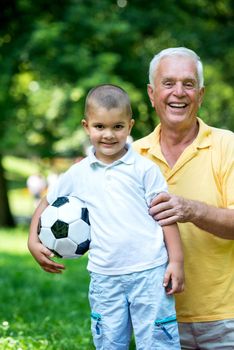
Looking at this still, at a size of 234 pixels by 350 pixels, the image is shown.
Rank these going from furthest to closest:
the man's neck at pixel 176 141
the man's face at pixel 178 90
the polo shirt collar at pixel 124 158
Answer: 1. the man's neck at pixel 176 141
2. the man's face at pixel 178 90
3. the polo shirt collar at pixel 124 158

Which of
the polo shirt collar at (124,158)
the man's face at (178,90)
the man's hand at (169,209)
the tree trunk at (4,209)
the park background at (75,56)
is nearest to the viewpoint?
the man's hand at (169,209)

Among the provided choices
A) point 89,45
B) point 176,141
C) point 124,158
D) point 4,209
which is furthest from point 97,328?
point 4,209

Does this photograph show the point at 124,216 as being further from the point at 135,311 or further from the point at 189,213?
the point at 135,311

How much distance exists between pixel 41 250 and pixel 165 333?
787 millimetres

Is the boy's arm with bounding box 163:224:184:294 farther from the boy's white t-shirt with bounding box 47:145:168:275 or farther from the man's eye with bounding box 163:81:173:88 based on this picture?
the man's eye with bounding box 163:81:173:88

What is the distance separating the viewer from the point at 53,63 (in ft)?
41.9

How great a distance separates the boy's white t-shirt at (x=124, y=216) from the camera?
151 inches

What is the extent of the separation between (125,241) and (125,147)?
0.49m

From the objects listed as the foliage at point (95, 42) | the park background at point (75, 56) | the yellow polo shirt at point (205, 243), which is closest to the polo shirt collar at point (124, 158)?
the yellow polo shirt at point (205, 243)

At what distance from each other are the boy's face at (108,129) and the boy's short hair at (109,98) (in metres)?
0.02

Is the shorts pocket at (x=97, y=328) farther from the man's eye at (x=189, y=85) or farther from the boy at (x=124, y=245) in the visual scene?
the man's eye at (x=189, y=85)

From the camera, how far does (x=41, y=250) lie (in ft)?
13.5

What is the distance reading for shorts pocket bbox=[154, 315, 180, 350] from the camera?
3.82 metres

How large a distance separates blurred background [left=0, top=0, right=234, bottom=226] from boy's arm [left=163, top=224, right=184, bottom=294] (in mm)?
7952
